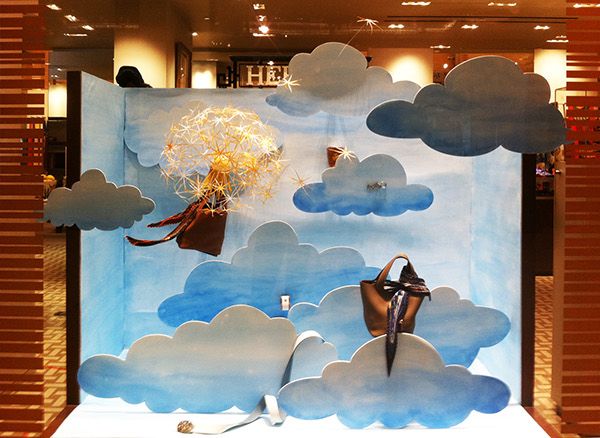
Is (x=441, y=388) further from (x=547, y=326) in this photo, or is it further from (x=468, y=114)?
(x=547, y=326)

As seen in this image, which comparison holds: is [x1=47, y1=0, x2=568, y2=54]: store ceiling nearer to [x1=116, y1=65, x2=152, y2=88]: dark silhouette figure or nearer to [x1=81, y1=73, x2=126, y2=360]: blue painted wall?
[x1=116, y1=65, x2=152, y2=88]: dark silhouette figure

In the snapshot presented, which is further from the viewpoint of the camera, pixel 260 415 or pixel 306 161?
pixel 306 161

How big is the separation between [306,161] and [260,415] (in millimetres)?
1022

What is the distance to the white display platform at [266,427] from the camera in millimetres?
2035

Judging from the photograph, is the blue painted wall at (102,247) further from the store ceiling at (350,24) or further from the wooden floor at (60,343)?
the store ceiling at (350,24)

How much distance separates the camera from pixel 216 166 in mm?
2301

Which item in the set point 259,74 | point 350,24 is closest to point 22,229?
point 259,74

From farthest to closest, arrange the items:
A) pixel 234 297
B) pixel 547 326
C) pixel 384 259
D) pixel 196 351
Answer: pixel 547 326 → pixel 384 259 → pixel 234 297 → pixel 196 351

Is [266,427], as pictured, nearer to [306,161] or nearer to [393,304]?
[393,304]

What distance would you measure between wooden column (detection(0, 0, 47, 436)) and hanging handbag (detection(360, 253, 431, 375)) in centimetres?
101

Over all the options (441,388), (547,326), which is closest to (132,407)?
(441,388)

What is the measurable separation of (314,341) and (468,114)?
889mm

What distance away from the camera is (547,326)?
3.31 meters

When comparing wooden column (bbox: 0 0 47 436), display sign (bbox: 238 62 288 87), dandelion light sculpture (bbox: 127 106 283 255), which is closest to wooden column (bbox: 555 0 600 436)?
dandelion light sculpture (bbox: 127 106 283 255)
